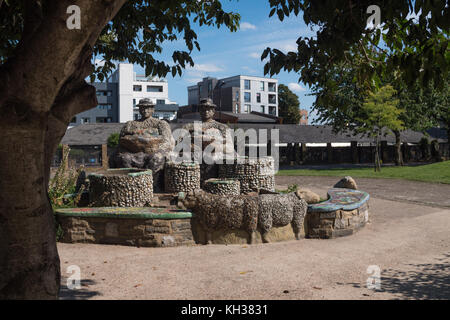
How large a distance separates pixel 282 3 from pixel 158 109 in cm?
5888

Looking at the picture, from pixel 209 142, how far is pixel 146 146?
1773mm

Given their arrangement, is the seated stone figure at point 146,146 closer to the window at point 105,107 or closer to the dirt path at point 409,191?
the dirt path at point 409,191

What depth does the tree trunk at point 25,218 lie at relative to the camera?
2.97 metres

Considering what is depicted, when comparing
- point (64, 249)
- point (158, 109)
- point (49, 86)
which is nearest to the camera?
point (49, 86)

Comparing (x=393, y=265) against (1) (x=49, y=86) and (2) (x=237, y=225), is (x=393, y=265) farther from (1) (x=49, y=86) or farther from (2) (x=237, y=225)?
(1) (x=49, y=86)

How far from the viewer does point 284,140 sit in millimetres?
38188

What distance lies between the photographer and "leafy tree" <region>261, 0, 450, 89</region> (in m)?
3.56

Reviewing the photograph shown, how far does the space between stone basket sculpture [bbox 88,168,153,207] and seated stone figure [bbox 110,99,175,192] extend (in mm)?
1595

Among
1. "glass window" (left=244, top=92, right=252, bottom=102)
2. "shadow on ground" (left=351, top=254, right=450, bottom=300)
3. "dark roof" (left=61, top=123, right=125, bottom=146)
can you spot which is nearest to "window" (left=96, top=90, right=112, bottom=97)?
"dark roof" (left=61, top=123, right=125, bottom=146)

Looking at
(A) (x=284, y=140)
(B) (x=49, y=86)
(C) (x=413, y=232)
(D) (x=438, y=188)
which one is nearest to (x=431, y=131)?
(A) (x=284, y=140)

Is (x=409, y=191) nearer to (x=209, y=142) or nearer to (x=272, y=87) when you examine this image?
(x=209, y=142)

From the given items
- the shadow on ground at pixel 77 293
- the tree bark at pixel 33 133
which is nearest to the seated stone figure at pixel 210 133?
the shadow on ground at pixel 77 293

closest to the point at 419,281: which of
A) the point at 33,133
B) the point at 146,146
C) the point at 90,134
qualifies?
the point at 33,133

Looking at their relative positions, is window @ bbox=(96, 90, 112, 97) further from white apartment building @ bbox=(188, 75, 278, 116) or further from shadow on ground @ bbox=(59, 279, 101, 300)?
shadow on ground @ bbox=(59, 279, 101, 300)
